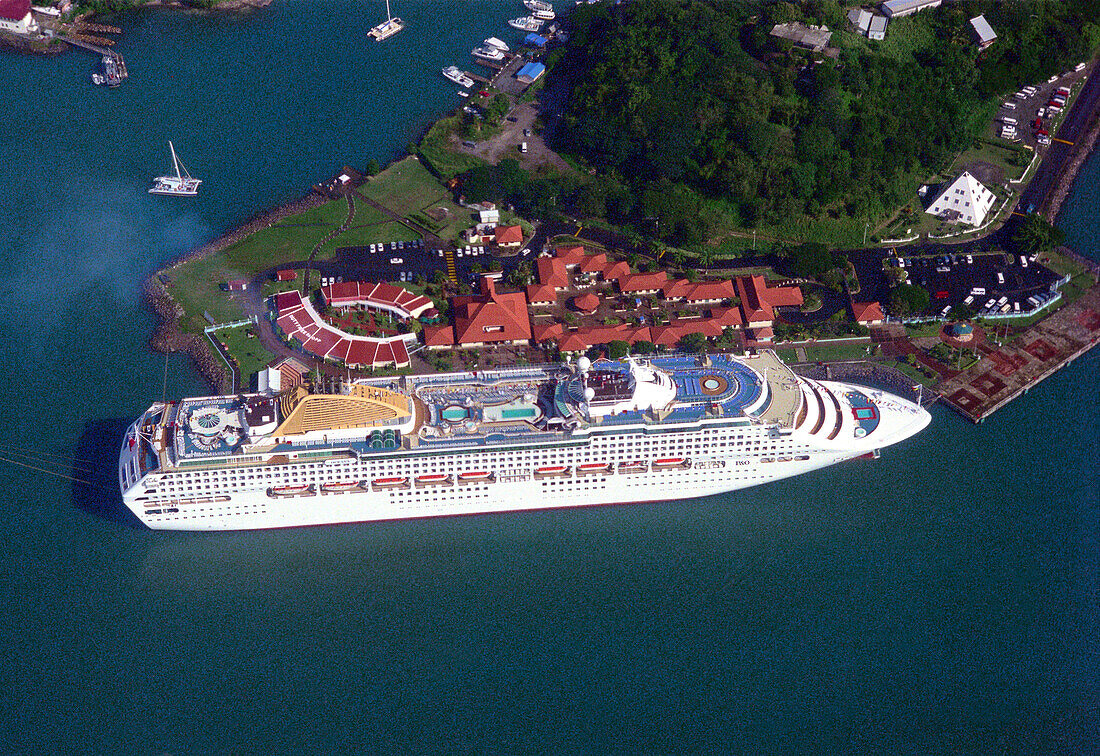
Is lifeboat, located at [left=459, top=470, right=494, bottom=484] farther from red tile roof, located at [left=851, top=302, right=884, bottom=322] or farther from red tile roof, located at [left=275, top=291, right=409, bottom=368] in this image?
red tile roof, located at [left=851, top=302, right=884, bottom=322]

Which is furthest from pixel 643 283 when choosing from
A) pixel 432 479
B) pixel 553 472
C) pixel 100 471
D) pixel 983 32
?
pixel 983 32

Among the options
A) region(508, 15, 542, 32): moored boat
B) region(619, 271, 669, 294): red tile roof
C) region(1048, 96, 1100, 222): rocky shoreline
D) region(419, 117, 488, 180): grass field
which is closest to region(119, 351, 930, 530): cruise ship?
region(619, 271, 669, 294): red tile roof

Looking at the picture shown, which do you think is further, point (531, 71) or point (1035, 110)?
point (531, 71)

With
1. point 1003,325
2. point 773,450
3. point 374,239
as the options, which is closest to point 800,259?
point 1003,325

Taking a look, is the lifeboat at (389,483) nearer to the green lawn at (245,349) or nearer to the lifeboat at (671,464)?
the green lawn at (245,349)

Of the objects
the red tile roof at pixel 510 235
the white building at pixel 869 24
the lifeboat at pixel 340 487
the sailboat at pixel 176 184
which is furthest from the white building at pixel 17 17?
the white building at pixel 869 24

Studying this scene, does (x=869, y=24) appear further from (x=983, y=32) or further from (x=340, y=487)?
(x=340, y=487)
